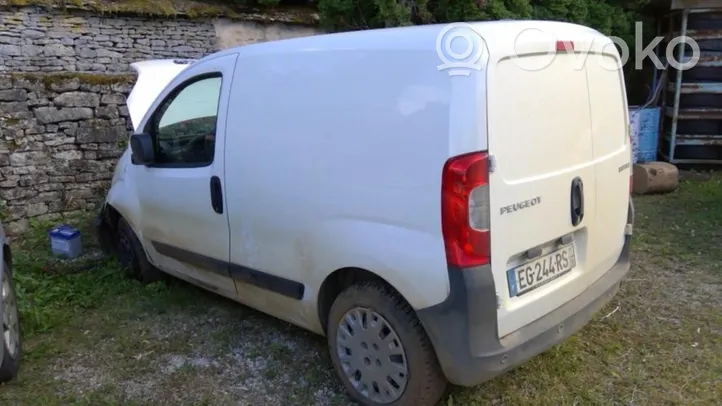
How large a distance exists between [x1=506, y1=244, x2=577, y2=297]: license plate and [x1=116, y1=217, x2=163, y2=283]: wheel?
3.01m

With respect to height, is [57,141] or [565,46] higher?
[565,46]

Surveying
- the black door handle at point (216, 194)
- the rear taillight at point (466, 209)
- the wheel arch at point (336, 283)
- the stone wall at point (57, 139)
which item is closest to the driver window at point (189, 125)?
the black door handle at point (216, 194)

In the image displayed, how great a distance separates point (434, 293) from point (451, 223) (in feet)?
1.05

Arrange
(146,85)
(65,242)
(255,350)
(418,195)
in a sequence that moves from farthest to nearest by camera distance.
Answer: (146,85), (65,242), (255,350), (418,195)

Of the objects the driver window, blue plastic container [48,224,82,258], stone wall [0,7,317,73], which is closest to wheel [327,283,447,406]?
the driver window

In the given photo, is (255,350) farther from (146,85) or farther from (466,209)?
(146,85)

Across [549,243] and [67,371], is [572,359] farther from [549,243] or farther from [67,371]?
[67,371]

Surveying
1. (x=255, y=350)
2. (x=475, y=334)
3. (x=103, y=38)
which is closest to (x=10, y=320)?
(x=255, y=350)

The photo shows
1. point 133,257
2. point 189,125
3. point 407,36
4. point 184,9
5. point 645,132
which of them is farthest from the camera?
point 184,9

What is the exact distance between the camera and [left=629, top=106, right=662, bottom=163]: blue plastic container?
838 centimetres

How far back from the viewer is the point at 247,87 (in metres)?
3.36

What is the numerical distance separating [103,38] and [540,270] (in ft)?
29.9

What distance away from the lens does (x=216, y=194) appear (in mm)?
3516

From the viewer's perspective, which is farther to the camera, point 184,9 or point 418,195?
point 184,9
